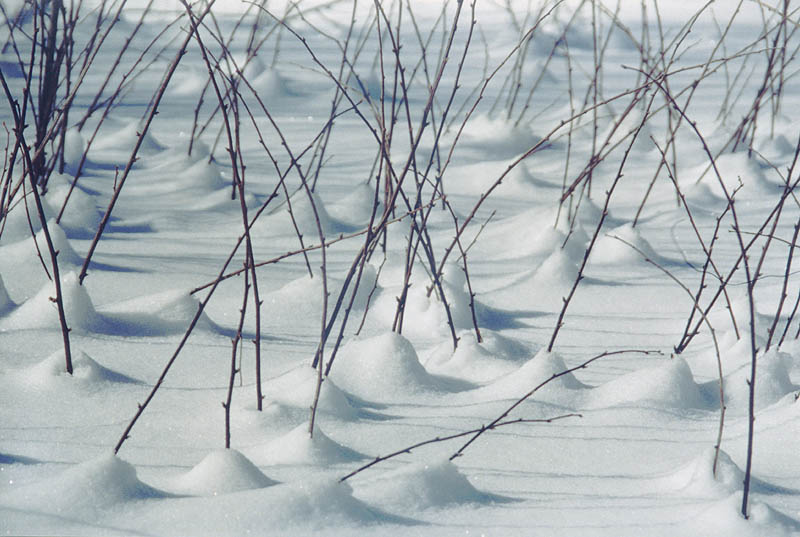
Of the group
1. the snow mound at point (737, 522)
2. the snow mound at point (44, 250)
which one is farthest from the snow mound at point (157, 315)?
the snow mound at point (737, 522)

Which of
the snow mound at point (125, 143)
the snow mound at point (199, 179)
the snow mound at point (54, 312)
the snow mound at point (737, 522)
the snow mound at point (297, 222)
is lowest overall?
the snow mound at point (737, 522)

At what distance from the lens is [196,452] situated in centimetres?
118

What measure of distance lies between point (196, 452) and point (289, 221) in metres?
1.16

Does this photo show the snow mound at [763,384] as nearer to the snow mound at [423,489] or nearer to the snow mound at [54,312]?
the snow mound at [423,489]

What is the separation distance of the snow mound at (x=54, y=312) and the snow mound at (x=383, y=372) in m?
0.47

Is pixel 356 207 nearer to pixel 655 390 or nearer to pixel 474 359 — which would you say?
pixel 474 359

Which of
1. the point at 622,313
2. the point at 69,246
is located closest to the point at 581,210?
the point at 622,313

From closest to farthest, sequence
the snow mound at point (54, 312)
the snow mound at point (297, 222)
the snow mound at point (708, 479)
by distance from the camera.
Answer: the snow mound at point (708, 479) < the snow mound at point (54, 312) < the snow mound at point (297, 222)

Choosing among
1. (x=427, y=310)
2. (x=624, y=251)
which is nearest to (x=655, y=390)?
(x=427, y=310)

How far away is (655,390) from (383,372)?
448 mm

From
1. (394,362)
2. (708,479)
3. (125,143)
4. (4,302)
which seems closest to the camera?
(708,479)

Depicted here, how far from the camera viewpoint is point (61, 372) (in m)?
1.33

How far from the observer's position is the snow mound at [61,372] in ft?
4.30

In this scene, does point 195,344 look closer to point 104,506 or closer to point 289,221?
point 104,506
